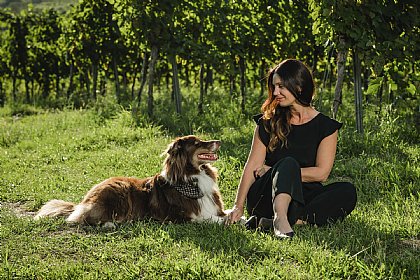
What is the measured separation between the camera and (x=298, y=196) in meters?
4.84

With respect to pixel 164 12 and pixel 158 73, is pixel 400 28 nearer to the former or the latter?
pixel 164 12

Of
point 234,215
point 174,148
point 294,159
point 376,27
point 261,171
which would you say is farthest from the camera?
point 376,27

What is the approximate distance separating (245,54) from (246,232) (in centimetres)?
796

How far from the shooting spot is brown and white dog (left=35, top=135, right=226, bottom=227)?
5449 millimetres

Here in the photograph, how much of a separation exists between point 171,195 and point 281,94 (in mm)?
1387

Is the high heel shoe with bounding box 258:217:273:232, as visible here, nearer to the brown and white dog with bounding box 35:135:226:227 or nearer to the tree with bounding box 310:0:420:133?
the brown and white dog with bounding box 35:135:226:227

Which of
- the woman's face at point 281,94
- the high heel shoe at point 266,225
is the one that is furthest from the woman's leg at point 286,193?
the woman's face at point 281,94

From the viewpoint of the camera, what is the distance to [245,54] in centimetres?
1239

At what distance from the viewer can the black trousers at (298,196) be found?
484cm

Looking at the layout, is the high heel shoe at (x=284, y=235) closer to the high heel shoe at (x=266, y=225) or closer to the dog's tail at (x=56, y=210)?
the high heel shoe at (x=266, y=225)

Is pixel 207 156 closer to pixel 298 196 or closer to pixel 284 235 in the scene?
pixel 298 196

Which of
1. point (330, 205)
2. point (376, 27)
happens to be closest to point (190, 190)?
point (330, 205)

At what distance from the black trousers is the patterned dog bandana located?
0.49 metres

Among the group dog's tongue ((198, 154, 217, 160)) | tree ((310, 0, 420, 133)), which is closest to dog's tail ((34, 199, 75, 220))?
dog's tongue ((198, 154, 217, 160))
